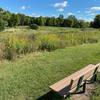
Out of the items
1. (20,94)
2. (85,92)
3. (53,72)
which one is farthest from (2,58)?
(85,92)

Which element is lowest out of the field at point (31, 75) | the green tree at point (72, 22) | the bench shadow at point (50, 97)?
the bench shadow at point (50, 97)

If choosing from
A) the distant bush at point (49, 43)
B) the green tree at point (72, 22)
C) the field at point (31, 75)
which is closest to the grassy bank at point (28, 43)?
the distant bush at point (49, 43)

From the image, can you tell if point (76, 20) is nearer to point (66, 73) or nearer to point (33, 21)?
point (33, 21)

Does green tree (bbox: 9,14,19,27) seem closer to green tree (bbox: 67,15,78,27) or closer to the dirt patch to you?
green tree (bbox: 67,15,78,27)

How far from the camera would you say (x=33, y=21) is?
218 feet

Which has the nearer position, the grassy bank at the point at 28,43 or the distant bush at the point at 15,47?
the distant bush at the point at 15,47

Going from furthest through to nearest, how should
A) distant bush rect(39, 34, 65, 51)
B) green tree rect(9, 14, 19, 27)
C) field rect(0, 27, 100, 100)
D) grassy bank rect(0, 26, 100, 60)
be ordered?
green tree rect(9, 14, 19, 27) < distant bush rect(39, 34, 65, 51) < grassy bank rect(0, 26, 100, 60) < field rect(0, 27, 100, 100)

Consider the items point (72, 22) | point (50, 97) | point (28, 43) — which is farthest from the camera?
point (72, 22)

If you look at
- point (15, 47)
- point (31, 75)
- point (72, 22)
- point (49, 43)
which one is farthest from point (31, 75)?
point (72, 22)

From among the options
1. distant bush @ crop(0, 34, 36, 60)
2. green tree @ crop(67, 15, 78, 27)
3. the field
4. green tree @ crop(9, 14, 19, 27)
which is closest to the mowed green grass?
the field

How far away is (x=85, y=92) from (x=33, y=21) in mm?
63454

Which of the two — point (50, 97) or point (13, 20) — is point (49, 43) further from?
point (13, 20)

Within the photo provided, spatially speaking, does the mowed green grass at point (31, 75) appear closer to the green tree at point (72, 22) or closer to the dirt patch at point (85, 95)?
the dirt patch at point (85, 95)

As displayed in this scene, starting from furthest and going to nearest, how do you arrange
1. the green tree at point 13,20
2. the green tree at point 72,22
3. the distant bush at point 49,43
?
the green tree at point 72,22
the green tree at point 13,20
the distant bush at point 49,43
